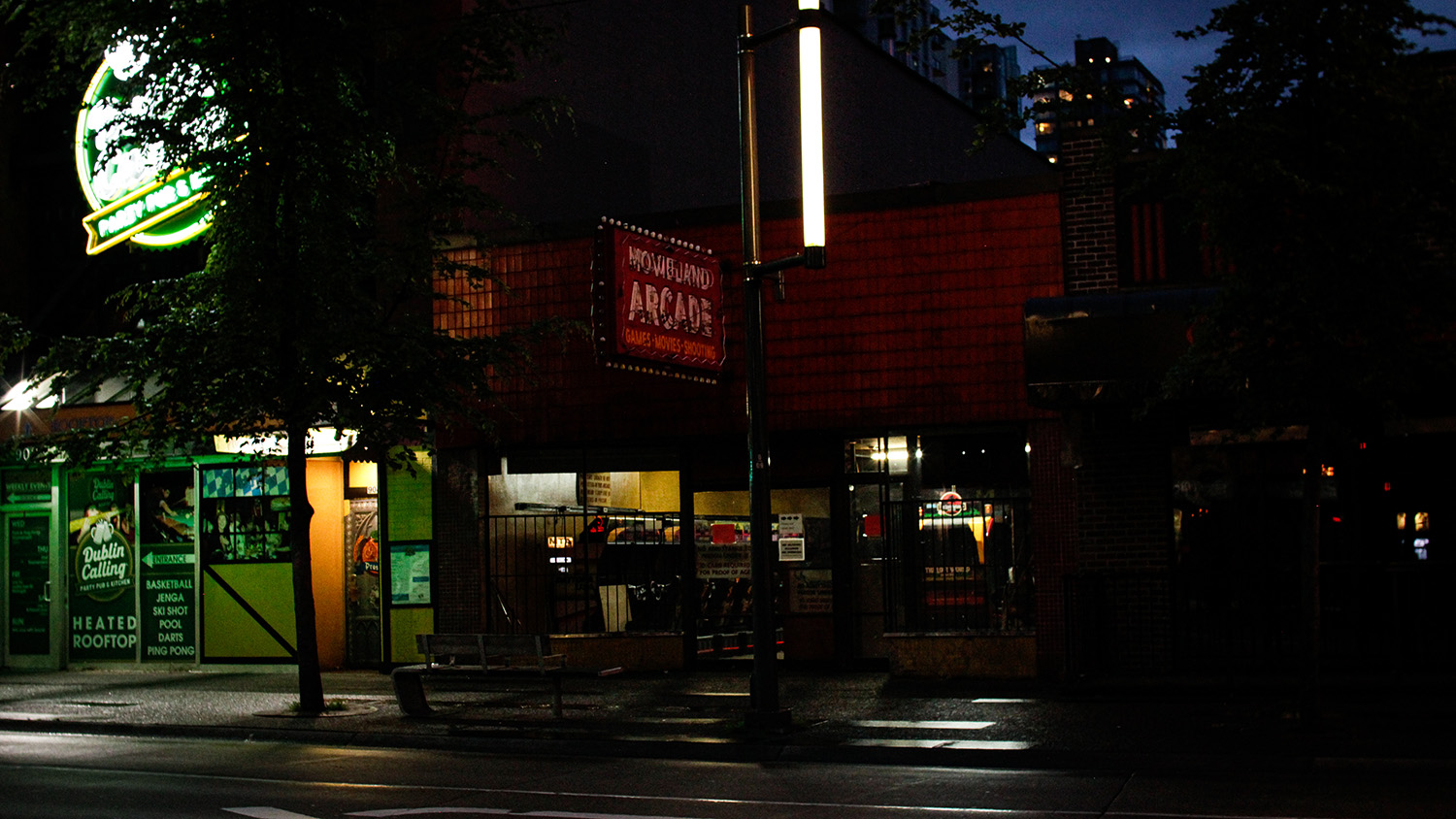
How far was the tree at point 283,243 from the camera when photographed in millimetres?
14562

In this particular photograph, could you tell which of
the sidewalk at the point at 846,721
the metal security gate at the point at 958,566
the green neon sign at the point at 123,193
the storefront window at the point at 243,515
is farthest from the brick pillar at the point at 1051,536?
the green neon sign at the point at 123,193

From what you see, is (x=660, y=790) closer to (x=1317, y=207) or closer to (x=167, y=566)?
(x=1317, y=207)

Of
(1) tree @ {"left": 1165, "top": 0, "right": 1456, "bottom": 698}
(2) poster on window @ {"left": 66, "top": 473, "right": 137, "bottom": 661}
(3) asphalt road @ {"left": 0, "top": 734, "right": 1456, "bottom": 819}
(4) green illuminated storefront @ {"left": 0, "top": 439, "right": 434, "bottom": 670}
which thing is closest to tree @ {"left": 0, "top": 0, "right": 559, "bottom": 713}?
(4) green illuminated storefront @ {"left": 0, "top": 439, "right": 434, "bottom": 670}

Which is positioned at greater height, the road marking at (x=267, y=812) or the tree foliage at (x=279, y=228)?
the tree foliage at (x=279, y=228)

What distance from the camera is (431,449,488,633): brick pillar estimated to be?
18.5m

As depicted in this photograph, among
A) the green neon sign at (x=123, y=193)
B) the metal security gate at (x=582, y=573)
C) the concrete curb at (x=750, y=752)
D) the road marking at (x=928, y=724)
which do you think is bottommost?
the concrete curb at (x=750, y=752)

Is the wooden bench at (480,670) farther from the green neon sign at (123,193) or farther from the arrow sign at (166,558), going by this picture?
the green neon sign at (123,193)

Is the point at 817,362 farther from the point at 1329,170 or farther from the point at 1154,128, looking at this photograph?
the point at 1329,170

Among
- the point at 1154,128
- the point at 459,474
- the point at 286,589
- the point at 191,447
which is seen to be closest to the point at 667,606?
the point at 459,474

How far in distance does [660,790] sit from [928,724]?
339cm

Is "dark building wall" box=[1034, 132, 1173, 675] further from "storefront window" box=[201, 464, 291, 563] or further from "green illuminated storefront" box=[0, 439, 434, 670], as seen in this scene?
"storefront window" box=[201, 464, 291, 563]

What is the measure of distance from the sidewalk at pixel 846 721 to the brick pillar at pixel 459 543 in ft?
4.63

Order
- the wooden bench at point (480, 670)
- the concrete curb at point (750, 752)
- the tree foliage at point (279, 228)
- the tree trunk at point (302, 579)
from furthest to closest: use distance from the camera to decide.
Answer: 1. the tree trunk at point (302, 579)
2. the tree foliage at point (279, 228)
3. the wooden bench at point (480, 670)
4. the concrete curb at point (750, 752)

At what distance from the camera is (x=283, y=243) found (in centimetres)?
1495
